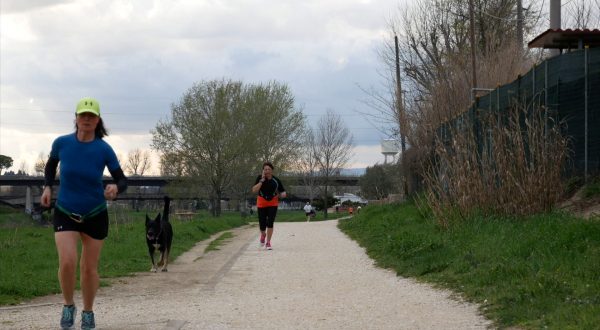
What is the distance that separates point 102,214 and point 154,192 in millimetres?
106858

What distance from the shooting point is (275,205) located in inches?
724

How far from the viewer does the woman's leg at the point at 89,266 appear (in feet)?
24.7

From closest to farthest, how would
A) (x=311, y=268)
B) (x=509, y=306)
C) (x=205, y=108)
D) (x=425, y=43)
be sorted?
(x=509, y=306) → (x=311, y=268) → (x=425, y=43) → (x=205, y=108)

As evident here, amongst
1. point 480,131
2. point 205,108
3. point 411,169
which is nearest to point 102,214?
point 480,131

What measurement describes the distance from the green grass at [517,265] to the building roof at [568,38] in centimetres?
569

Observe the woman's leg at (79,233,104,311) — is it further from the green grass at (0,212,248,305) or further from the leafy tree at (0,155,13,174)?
the leafy tree at (0,155,13,174)

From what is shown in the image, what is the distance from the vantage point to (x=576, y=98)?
15.3 metres

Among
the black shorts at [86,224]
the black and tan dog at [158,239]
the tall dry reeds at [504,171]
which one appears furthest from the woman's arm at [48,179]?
the tall dry reeds at [504,171]

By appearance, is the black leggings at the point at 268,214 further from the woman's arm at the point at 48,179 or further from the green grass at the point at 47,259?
the woman's arm at the point at 48,179

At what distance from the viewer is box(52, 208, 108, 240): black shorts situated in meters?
7.36

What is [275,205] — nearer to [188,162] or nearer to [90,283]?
[90,283]

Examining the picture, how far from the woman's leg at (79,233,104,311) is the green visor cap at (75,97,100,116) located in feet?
3.54

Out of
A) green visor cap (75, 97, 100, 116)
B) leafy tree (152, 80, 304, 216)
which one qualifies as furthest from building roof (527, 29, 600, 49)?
leafy tree (152, 80, 304, 216)

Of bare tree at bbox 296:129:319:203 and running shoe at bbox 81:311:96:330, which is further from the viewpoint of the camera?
bare tree at bbox 296:129:319:203
